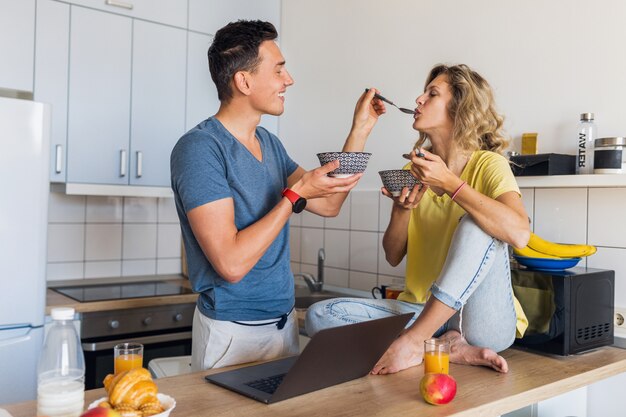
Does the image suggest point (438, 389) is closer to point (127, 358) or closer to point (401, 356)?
point (401, 356)

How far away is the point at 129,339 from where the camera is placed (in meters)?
2.67

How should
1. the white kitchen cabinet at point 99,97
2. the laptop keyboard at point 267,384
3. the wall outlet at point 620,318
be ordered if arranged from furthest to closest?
the white kitchen cabinet at point 99,97
the wall outlet at point 620,318
the laptop keyboard at point 267,384

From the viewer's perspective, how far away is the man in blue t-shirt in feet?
5.10

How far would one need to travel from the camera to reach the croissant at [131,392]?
3.46ft

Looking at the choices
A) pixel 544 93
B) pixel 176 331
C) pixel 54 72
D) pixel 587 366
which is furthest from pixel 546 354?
pixel 54 72

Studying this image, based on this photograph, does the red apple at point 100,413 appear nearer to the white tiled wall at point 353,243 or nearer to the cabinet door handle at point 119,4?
the white tiled wall at point 353,243

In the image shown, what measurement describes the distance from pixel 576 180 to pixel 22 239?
193 centimetres

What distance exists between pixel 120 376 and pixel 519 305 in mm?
1211

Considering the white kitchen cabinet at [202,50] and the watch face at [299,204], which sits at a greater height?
the white kitchen cabinet at [202,50]

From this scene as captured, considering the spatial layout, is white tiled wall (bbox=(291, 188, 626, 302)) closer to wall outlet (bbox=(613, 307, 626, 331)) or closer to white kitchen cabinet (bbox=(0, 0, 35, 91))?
wall outlet (bbox=(613, 307, 626, 331))

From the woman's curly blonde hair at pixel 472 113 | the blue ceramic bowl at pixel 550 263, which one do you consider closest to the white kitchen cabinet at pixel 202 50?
the woman's curly blonde hair at pixel 472 113

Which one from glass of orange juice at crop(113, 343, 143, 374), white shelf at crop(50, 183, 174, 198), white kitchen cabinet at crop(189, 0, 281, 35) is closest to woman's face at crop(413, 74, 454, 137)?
glass of orange juice at crop(113, 343, 143, 374)

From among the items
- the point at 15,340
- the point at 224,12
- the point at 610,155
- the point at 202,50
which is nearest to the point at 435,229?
the point at 610,155

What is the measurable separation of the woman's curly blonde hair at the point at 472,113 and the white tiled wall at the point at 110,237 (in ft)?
6.20
